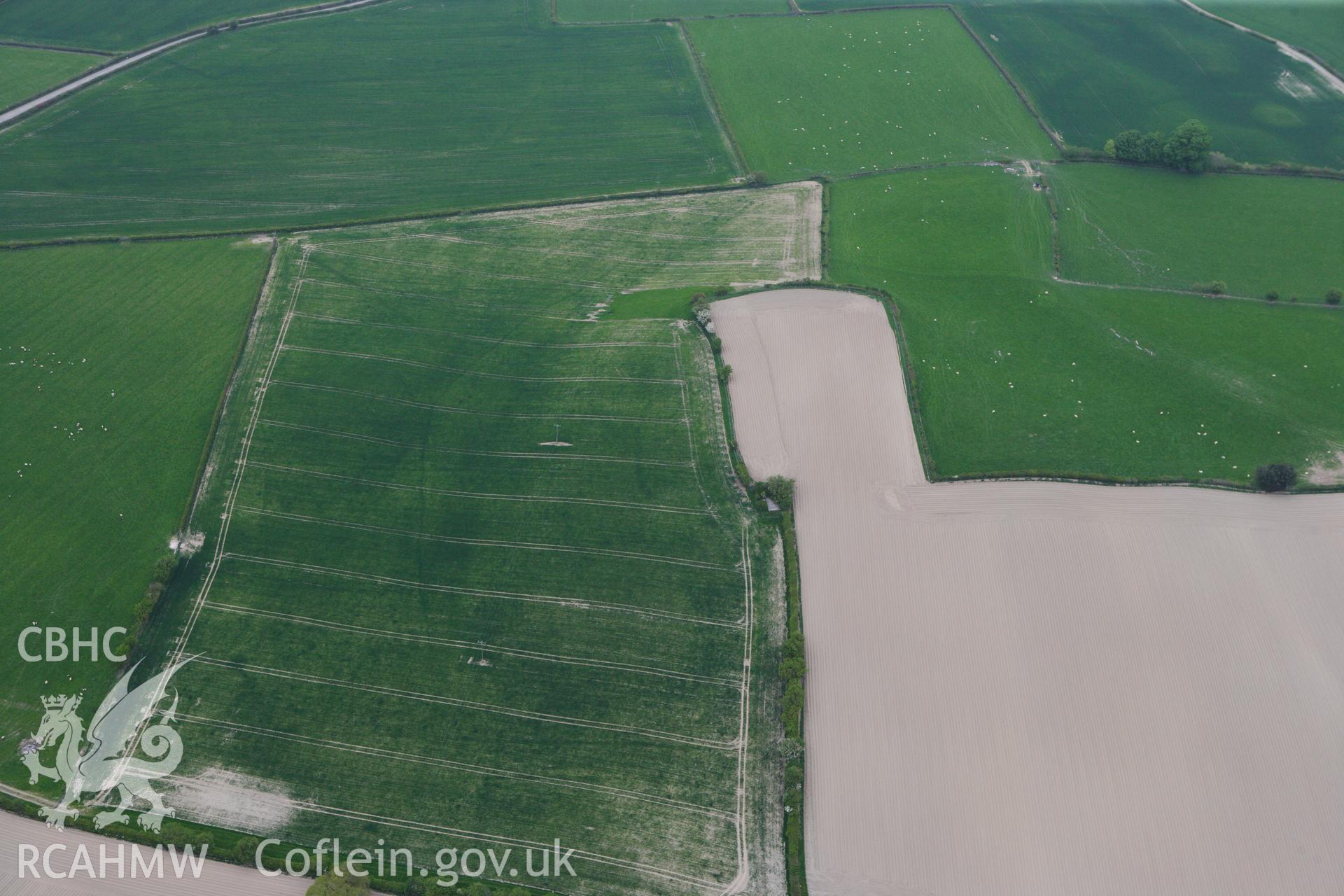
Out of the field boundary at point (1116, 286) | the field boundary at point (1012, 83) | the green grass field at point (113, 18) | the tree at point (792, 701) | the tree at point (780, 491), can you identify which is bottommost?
the tree at point (792, 701)

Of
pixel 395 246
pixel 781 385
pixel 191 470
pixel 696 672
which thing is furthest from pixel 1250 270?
pixel 191 470

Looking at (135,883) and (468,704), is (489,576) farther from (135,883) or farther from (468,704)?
(135,883)

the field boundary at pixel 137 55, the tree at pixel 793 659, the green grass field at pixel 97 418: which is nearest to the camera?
the tree at pixel 793 659

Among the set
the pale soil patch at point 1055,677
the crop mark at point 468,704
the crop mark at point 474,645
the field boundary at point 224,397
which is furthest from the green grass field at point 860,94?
the crop mark at point 468,704

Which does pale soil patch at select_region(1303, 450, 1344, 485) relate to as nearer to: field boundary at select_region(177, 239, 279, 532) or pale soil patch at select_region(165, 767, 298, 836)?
pale soil patch at select_region(165, 767, 298, 836)

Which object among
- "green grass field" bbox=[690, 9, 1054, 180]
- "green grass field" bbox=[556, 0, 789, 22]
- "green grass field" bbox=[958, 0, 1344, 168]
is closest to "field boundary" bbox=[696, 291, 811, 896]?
"green grass field" bbox=[690, 9, 1054, 180]

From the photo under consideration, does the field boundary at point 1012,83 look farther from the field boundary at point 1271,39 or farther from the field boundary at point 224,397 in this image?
the field boundary at point 224,397

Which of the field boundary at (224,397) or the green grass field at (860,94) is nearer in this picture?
the field boundary at (224,397)

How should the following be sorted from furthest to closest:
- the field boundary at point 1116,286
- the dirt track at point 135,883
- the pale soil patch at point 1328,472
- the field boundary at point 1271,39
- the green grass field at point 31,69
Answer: the field boundary at point 1271,39 → the green grass field at point 31,69 → the field boundary at point 1116,286 → the pale soil patch at point 1328,472 → the dirt track at point 135,883
